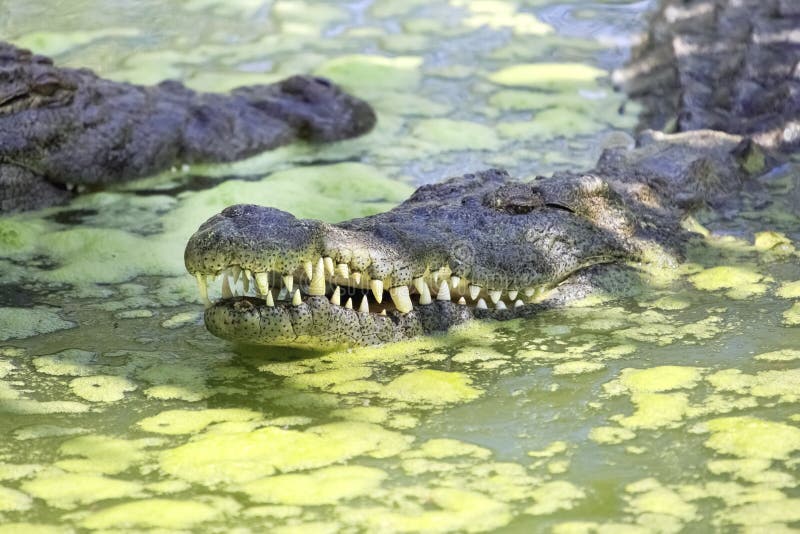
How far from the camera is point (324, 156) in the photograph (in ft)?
26.7

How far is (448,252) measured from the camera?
16.7 feet

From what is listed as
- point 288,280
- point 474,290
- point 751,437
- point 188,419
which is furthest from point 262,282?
point 751,437

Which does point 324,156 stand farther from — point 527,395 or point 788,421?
point 788,421

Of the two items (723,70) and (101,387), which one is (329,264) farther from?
(723,70)

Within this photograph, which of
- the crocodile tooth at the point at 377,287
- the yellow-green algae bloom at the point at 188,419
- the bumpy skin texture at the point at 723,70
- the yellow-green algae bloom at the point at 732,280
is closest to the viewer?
the yellow-green algae bloom at the point at 188,419

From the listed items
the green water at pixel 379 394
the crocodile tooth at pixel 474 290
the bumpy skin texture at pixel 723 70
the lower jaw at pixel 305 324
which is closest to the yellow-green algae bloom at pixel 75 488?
the green water at pixel 379 394

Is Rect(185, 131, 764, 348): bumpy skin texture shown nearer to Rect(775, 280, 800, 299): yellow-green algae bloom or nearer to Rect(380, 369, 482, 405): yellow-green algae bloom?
Rect(380, 369, 482, 405): yellow-green algae bloom

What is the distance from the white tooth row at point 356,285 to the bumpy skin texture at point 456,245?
14mm

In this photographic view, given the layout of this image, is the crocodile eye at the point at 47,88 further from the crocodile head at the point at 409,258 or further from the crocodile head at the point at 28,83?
the crocodile head at the point at 409,258

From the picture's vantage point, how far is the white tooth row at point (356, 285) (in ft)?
15.1

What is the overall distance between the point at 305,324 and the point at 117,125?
3120 millimetres

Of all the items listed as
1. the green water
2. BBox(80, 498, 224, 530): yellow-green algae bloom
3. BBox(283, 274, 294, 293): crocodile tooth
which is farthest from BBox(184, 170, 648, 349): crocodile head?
BBox(80, 498, 224, 530): yellow-green algae bloom

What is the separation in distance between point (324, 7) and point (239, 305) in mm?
7633

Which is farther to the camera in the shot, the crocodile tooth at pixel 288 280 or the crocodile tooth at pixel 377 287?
the crocodile tooth at pixel 377 287
